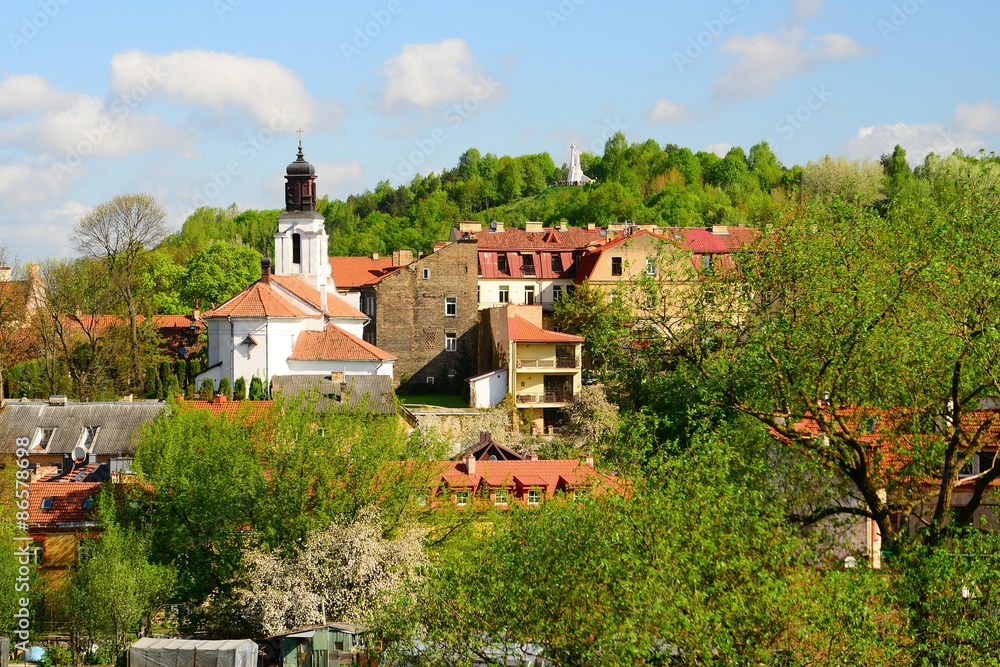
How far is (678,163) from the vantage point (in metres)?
112

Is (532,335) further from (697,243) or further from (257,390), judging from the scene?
(697,243)

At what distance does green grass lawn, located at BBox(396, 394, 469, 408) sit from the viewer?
163 ft

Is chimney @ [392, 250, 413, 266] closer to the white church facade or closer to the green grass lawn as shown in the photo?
the white church facade

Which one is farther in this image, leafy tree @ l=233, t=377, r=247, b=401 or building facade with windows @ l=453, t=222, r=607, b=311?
building facade with windows @ l=453, t=222, r=607, b=311

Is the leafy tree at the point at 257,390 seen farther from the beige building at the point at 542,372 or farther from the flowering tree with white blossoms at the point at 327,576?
the flowering tree with white blossoms at the point at 327,576

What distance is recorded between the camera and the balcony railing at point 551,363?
46906 millimetres

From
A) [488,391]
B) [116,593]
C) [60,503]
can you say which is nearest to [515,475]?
[116,593]

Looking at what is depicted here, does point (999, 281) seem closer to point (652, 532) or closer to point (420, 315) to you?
point (652, 532)

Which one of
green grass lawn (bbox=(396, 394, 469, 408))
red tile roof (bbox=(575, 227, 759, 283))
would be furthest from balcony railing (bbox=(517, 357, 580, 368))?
red tile roof (bbox=(575, 227, 759, 283))

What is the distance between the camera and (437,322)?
180 feet

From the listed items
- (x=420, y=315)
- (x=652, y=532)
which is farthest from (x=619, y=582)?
(x=420, y=315)

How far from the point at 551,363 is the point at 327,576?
22582mm

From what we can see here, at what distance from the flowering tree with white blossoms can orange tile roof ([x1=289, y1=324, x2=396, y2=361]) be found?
76.0 feet

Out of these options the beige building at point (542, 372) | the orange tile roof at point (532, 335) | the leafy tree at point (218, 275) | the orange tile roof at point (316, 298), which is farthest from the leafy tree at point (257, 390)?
the leafy tree at point (218, 275)
